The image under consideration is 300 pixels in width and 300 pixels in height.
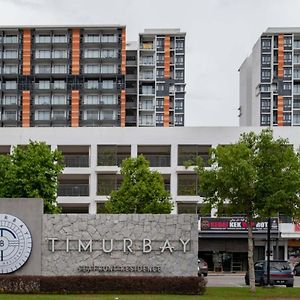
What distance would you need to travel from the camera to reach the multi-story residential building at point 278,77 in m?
107

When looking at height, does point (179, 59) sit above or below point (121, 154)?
above

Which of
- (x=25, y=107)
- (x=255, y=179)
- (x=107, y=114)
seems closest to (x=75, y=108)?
(x=107, y=114)

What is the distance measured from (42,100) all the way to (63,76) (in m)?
4.60

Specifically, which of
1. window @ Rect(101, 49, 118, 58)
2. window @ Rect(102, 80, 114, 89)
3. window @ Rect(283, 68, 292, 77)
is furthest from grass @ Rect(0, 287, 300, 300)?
window @ Rect(283, 68, 292, 77)

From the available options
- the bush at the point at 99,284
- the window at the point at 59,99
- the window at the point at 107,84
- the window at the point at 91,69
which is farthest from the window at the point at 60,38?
the bush at the point at 99,284

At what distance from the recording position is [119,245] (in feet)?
96.6

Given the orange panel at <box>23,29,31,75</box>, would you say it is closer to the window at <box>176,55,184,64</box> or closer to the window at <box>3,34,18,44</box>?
the window at <box>3,34,18,44</box>

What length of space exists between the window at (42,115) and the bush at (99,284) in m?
78.3

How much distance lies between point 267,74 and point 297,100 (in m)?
5.83

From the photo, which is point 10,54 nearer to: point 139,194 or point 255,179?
point 139,194

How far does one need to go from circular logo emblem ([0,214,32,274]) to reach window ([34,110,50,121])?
7727cm

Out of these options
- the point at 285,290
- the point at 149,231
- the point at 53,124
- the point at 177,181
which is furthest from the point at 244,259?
the point at 53,124

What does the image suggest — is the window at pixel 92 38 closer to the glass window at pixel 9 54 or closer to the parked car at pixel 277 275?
the glass window at pixel 9 54

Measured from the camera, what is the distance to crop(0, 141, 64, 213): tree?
150 feet
